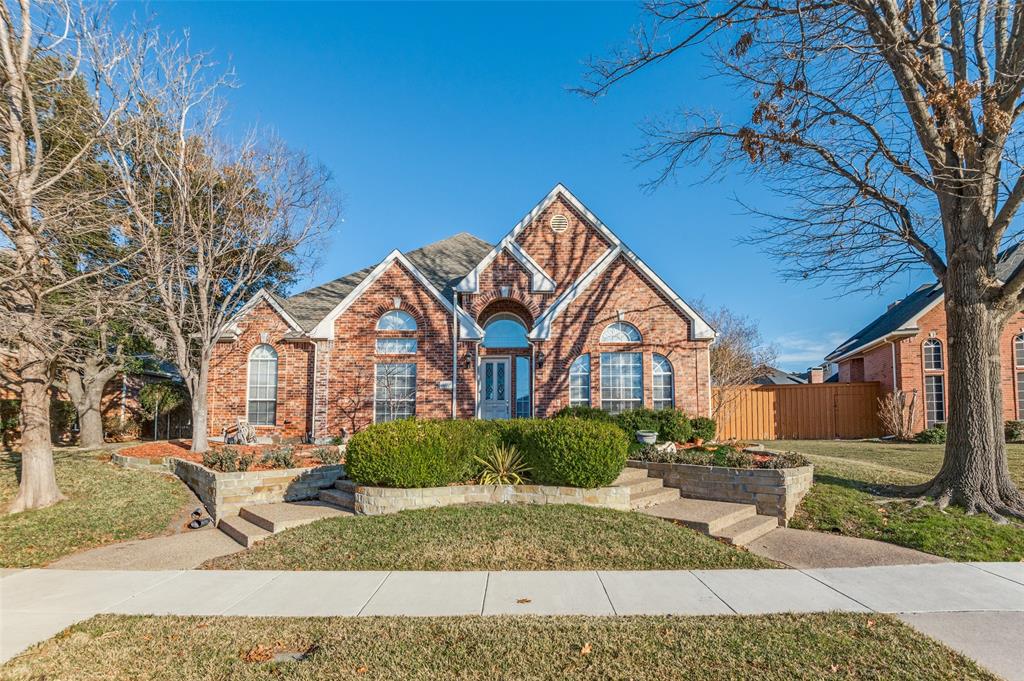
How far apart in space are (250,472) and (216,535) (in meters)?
1.35

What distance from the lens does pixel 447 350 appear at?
16.2 meters

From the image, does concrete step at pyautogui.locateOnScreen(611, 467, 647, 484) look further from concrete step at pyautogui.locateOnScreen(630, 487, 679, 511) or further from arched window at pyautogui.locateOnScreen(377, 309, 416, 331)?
arched window at pyautogui.locateOnScreen(377, 309, 416, 331)

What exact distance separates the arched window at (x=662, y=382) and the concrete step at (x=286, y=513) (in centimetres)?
999

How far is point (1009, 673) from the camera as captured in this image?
3.89 meters

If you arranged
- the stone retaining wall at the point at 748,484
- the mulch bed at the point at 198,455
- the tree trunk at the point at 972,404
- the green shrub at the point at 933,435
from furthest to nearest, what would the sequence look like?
the green shrub at the point at 933,435, the mulch bed at the point at 198,455, the stone retaining wall at the point at 748,484, the tree trunk at the point at 972,404

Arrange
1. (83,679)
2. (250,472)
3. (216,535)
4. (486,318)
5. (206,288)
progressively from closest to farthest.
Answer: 1. (83,679)
2. (216,535)
3. (250,472)
4. (206,288)
5. (486,318)

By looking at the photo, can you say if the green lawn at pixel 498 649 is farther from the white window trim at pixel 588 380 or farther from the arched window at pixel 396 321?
the arched window at pixel 396 321

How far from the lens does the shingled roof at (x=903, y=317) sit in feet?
68.3

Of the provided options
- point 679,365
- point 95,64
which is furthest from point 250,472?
point 679,365

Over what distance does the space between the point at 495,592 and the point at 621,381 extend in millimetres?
11331

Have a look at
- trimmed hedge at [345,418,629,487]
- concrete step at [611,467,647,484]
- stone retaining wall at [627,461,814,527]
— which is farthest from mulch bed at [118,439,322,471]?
stone retaining wall at [627,461,814,527]

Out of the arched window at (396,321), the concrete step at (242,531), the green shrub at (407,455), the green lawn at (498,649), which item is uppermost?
the arched window at (396,321)

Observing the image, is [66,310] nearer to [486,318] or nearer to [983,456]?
[486,318]

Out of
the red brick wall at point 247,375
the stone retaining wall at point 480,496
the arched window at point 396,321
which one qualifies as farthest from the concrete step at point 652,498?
the red brick wall at point 247,375
